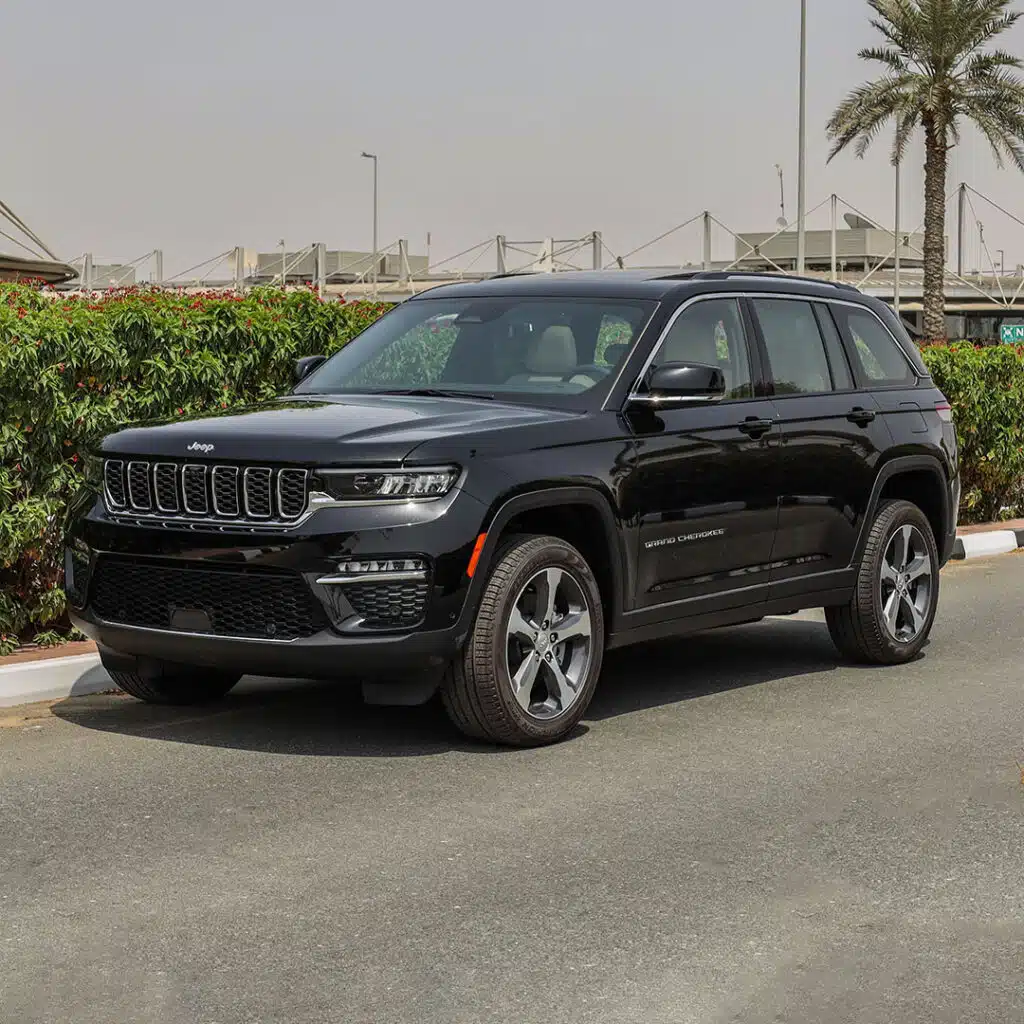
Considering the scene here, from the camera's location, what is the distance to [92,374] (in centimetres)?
969

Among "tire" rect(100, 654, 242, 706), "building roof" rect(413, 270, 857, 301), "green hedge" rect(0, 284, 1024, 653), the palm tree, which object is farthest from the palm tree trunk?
"tire" rect(100, 654, 242, 706)

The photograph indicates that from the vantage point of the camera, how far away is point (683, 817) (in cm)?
646

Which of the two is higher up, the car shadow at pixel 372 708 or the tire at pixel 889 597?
the tire at pixel 889 597

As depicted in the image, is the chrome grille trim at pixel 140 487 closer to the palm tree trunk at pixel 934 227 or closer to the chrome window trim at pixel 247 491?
the chrome window trim at pixel 247 491

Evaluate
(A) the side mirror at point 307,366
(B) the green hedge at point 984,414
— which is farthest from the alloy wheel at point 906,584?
(B) the green hedge at point 984,414

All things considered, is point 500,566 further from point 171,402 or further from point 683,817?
point 171,402

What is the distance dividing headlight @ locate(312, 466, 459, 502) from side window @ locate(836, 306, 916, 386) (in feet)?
11.0

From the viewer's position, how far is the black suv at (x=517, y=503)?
6.95 metres

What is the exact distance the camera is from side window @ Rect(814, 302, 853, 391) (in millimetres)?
9359

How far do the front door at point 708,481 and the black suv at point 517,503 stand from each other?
13 millimetres

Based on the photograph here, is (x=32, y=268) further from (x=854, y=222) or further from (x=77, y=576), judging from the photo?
(x=854, y=222)

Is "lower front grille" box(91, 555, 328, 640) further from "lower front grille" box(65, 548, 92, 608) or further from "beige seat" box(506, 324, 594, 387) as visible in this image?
"beige seat" box(506, 324, 594, 387)

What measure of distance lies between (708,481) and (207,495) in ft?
7.00

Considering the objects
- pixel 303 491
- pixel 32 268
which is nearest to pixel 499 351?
pixel 303 491
